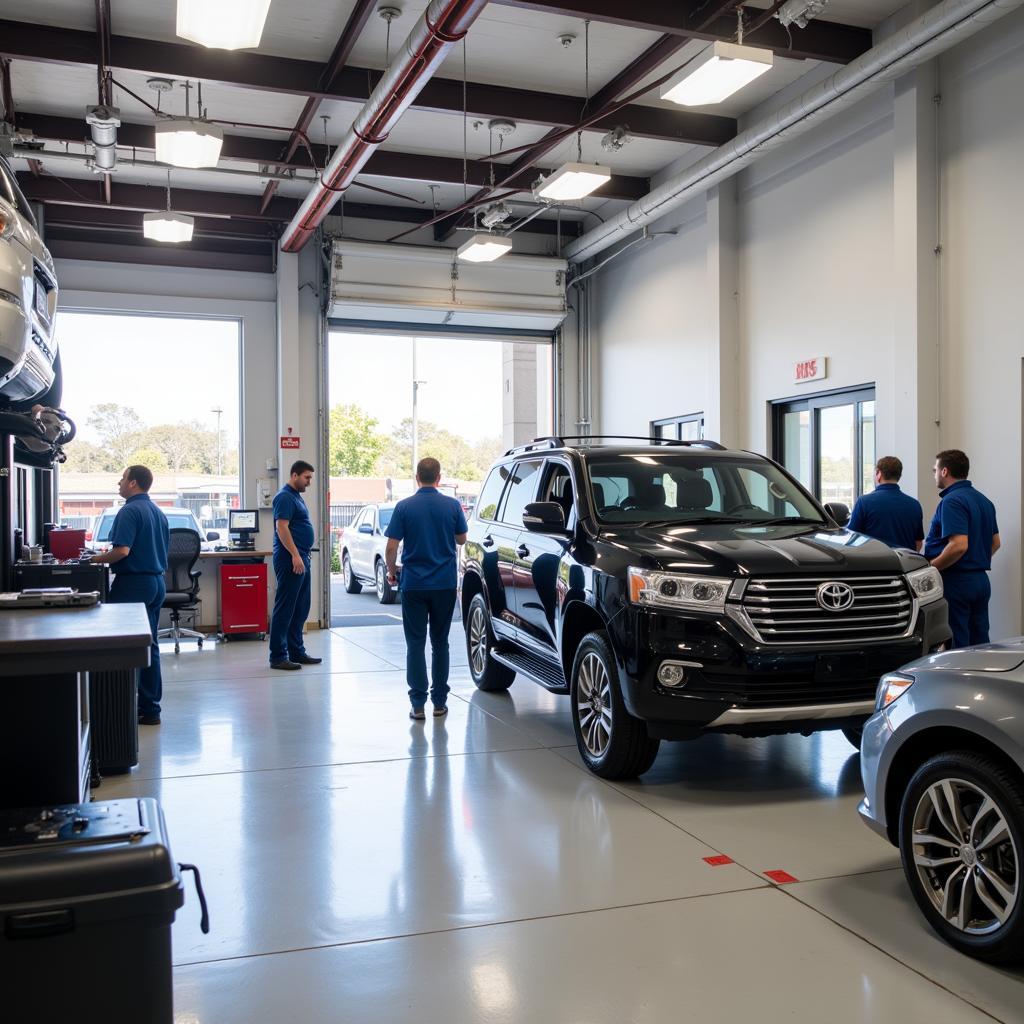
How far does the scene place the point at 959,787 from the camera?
10.2 ft

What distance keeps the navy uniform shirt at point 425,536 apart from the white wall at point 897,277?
3.72 m

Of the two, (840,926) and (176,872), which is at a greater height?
(176,872)

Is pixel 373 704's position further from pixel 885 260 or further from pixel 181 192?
pixel 181 192

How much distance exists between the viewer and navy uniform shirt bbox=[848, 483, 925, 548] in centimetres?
697

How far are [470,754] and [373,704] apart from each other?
1.74 m

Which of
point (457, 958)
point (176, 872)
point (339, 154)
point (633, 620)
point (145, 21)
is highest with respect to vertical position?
point (145, 21)

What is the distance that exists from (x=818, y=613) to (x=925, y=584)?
0.73 m

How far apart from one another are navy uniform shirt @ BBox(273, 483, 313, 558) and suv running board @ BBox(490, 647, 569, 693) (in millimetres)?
2416

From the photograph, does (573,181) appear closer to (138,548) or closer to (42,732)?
(138,548)

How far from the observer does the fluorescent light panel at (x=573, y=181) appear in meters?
8.42

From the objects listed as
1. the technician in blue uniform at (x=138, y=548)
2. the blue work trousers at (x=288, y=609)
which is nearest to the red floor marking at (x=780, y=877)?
the technician in blue uniform at (x=138, y=548)

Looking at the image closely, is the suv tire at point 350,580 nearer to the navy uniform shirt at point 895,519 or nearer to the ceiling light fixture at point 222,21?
the navy uniform shirt at point 895,519

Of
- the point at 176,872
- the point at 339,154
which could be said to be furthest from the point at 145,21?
the point at 176,872

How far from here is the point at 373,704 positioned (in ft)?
24.3
